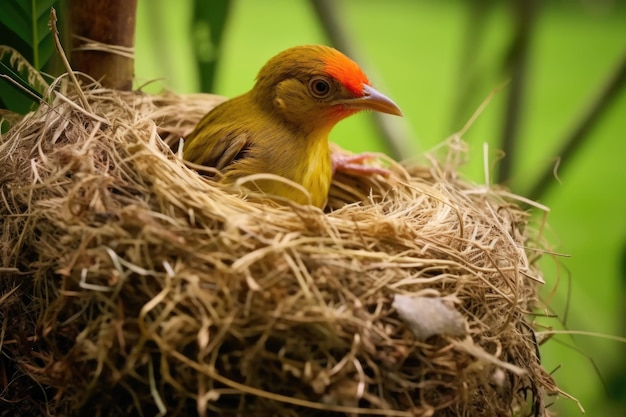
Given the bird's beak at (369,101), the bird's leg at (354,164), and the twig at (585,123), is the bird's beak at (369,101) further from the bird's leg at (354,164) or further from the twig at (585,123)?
the twig at (585,123)

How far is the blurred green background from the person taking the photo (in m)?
2.71

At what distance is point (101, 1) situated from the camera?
6.63 feet

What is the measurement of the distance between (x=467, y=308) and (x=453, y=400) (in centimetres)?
23

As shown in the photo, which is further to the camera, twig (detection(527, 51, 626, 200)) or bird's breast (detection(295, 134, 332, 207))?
A: twig (detection(527, 51, 626, 200))

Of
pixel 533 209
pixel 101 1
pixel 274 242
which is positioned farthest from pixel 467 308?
pixel 101 1

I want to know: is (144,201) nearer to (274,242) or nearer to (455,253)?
(274,242)

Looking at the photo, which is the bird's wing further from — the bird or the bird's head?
the bird's head

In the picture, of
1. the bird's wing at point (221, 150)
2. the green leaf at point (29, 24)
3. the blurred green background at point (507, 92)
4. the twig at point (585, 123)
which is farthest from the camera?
the blurred green background at point (507, 92)

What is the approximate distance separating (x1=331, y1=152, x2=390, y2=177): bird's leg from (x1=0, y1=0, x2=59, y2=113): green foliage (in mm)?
961

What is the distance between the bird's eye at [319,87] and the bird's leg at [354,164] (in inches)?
13.9

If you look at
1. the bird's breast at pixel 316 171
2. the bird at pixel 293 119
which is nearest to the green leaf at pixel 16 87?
the bird at pixel 293 119

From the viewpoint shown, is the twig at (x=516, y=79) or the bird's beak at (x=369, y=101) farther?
the twig at (x=516, y=79)

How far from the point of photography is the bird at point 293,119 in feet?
7.18

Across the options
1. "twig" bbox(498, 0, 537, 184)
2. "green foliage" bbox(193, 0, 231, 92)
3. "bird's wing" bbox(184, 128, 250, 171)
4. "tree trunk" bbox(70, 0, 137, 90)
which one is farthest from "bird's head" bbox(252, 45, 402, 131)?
"twig" bbox(498, 0, 537, 184)
